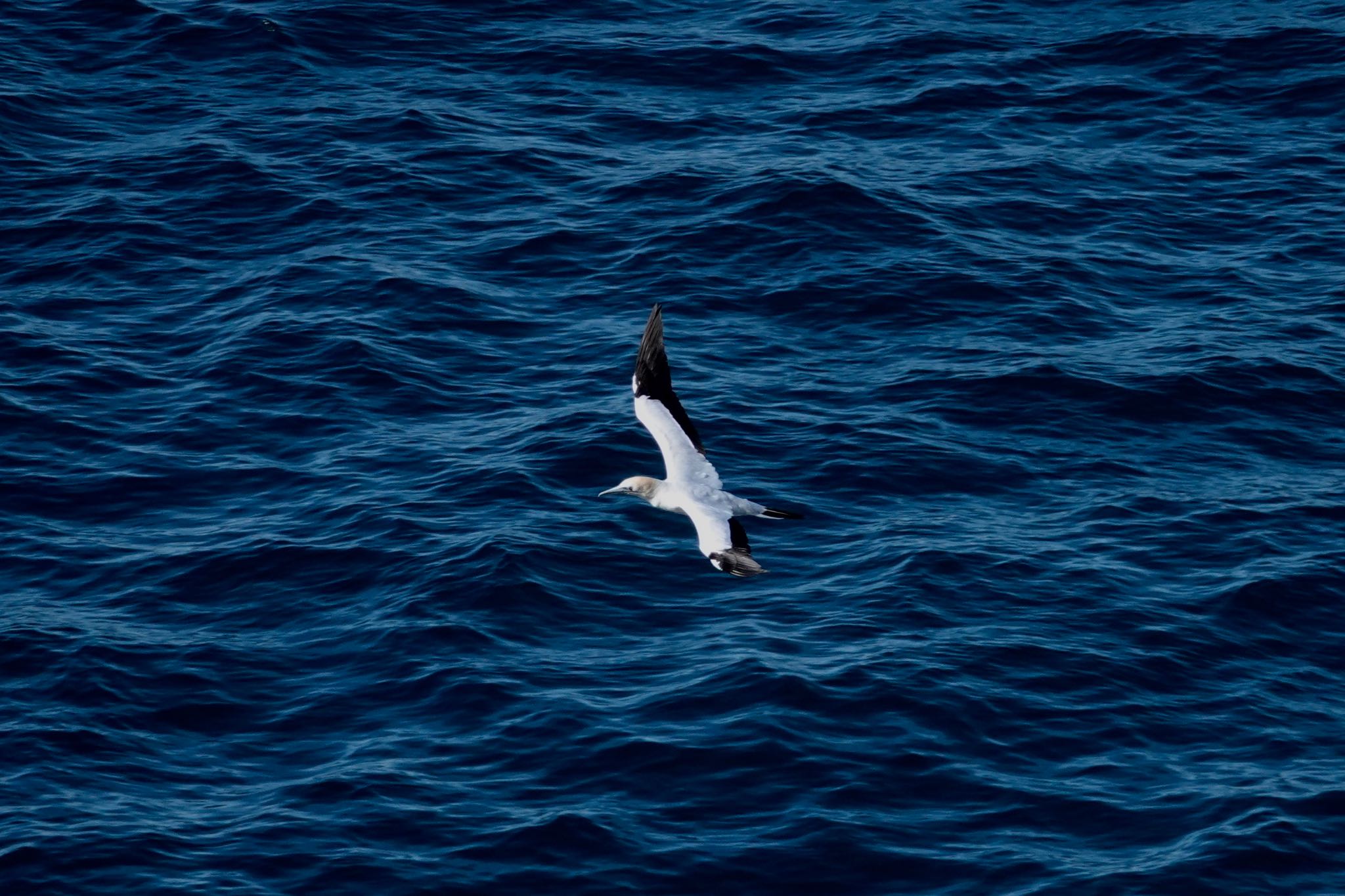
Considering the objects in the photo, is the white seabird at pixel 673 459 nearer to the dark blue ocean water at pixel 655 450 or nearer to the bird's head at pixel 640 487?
the bird's head at pixel 640 487

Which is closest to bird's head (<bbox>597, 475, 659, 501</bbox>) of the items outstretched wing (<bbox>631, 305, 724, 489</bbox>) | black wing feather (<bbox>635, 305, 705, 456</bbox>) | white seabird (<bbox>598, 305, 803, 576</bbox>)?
white seabird (<bbox>598, 305, 803, 576</bbox>)

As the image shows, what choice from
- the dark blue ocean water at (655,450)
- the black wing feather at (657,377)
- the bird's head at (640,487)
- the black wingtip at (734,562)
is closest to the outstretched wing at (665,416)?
the black wing feather at (657,377)

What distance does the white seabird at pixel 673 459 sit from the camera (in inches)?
907

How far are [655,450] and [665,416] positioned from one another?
667 cm

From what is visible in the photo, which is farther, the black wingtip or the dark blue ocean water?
the dark blue ocean water

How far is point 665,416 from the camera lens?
943 inches

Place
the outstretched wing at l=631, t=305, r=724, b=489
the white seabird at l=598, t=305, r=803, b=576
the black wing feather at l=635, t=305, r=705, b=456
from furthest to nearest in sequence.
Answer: the black wing feather at l=635, t=305, r=705, b=456
the outstretched wing at l=631, t=305, r=724, b=489
the white seabird at l=598, t=305, r=803, b=576

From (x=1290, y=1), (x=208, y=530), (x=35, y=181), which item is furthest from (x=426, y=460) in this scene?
(x=1290, y=1)

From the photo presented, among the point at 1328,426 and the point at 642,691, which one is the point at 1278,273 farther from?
the point at 642,691

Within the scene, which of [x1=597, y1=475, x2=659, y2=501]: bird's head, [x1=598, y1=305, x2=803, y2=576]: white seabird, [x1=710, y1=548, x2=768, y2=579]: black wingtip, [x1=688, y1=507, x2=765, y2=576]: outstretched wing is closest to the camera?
[x1=710, y1=548, x2=768, y2=579]: black wingtip

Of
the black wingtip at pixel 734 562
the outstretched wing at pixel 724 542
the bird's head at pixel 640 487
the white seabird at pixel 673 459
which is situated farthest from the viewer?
the bird's head at pixel 640 487

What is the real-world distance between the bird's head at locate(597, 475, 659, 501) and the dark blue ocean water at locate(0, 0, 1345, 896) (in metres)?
2.49

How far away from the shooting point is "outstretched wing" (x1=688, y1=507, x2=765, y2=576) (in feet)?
69.5

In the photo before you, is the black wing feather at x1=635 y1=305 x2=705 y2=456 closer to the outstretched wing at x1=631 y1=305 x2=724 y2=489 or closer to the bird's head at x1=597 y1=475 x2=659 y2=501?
the outstretched wing at x1=631 y1=305 x2=724 y2=489
